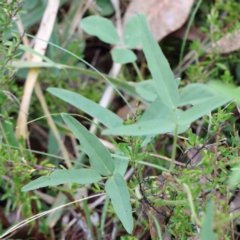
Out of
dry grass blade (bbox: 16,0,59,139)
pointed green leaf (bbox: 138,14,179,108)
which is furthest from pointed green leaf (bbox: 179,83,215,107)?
dry grass blade (bbox: 16,0,59,139)

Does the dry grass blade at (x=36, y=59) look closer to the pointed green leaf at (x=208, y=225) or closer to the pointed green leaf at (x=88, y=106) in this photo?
the pointed green leaf at (x=88, y=106)

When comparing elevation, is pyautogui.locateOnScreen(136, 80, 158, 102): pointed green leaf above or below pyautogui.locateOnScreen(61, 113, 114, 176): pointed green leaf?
below

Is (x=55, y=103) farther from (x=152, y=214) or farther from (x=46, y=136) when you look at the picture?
(x=152, y=214)

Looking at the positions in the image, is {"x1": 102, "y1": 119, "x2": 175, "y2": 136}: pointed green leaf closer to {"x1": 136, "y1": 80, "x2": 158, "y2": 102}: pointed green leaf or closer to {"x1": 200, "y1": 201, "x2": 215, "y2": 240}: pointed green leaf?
{"x1": 200, "y1": 201, "x2": 215, "y2": 240}: pointed green leaf

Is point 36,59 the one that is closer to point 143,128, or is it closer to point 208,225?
point 143,128

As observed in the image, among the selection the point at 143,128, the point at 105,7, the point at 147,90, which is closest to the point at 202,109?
the point at 143,128

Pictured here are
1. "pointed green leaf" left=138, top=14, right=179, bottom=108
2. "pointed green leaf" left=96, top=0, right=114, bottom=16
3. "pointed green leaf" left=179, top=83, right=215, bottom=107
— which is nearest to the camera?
"pointed green leaf" left=138, top=14, right=179, bottom=108

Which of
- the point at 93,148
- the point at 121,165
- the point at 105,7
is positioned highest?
the point at 105,7
